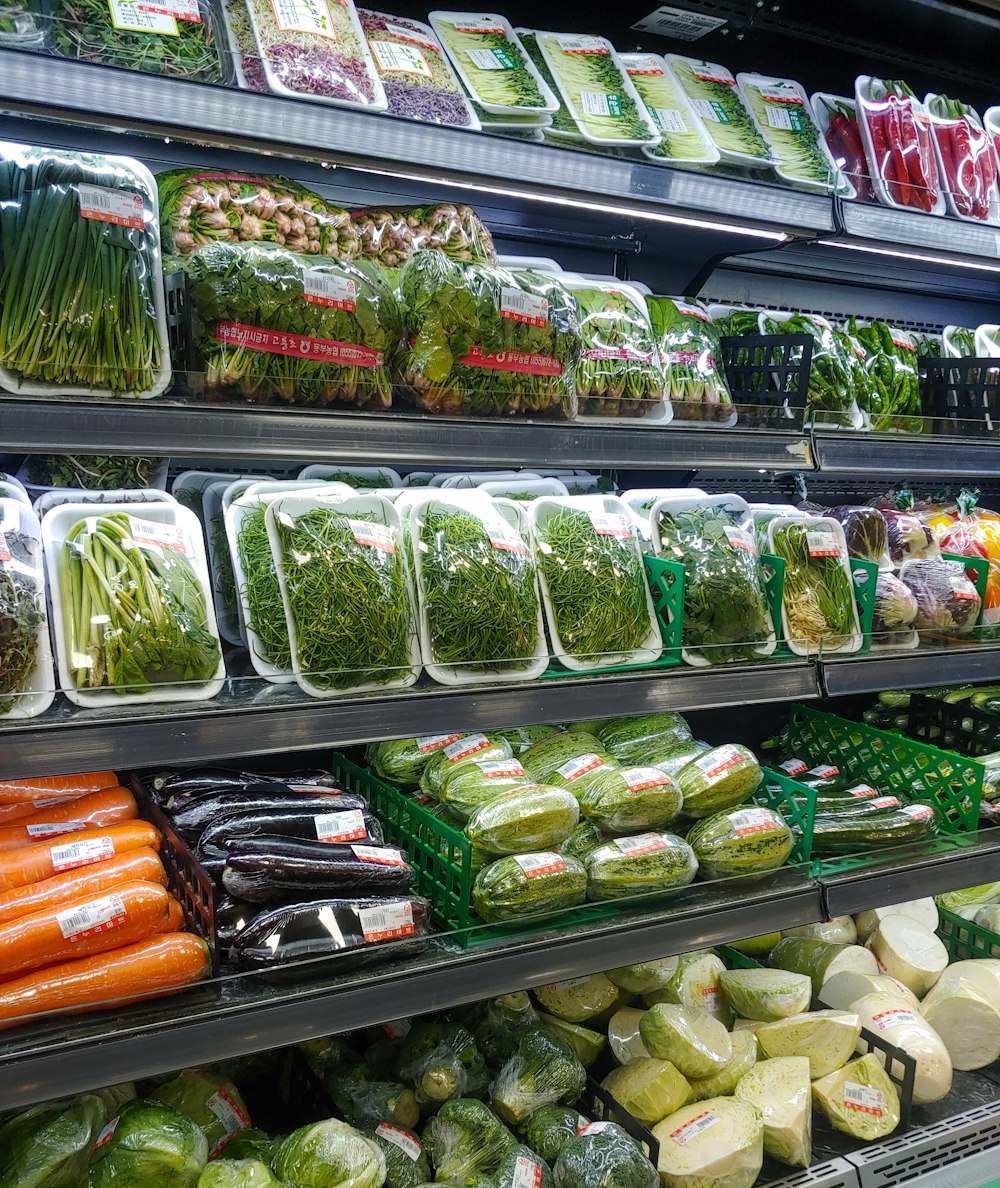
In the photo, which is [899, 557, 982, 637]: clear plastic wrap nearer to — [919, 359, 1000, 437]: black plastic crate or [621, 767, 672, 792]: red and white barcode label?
[919, 359, 1000, 437]: black plastic crate

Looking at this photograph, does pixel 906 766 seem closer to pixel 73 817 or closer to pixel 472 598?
pixel 472 598

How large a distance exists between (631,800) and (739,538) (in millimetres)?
575

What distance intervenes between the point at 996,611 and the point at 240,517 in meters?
1.79

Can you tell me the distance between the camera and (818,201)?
2.11 metres

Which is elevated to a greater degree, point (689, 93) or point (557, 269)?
point (689, 93)

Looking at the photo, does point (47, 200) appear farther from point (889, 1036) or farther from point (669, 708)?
point (889, 1036)

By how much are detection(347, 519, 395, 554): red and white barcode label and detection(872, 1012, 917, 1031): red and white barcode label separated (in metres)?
1.34

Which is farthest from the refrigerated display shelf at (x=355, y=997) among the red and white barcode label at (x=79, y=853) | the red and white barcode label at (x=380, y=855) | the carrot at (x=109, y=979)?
the red and white barcode label at (x=79, y=853)

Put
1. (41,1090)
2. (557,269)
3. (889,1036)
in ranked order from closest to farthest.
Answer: (41,1090)
(889,1036)
(557,269)

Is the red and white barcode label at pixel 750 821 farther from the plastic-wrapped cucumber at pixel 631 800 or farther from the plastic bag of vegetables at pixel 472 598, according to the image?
the plastic bag of vegetables at pixel 472 598

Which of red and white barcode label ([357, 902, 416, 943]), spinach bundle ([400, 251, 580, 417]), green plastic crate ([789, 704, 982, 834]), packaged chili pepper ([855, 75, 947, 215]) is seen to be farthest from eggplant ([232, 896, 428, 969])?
packaged chili pepper ([855, 75, 947, 215])

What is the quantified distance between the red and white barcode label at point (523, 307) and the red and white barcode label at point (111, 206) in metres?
0.60

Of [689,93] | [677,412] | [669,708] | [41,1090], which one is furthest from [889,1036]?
[689,93]

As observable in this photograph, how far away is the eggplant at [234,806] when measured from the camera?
1.69 metres
